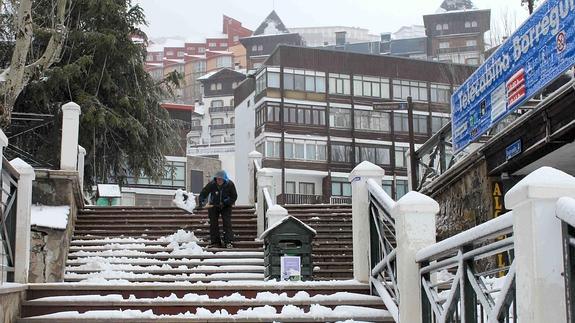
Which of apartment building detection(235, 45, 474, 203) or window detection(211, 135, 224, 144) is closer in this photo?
apartment building detection(235, 45, 474, 203)

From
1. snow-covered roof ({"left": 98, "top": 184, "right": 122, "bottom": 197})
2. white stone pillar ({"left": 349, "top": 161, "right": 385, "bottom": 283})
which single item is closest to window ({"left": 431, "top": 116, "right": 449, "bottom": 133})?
snow-covered roof ({"left": 98, "top": 184, "right": 122, "bottom": 197})

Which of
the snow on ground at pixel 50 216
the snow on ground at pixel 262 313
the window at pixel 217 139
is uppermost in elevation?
the window at pixel 217 139

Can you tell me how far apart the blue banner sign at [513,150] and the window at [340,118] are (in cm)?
3815

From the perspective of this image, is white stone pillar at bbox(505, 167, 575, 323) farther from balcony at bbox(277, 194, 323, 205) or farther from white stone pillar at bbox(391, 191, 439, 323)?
balcony at bbox(277, 194, 323, 205)

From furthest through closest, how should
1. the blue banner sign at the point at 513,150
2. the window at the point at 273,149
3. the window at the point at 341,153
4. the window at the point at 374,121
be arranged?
the window at the point at 374,121
the window at the point at 341,153
the window at the point at 273,149
the blue banner sign at the point at 513,150

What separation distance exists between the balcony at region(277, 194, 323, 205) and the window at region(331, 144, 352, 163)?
282 cm

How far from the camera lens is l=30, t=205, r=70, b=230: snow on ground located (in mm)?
12062

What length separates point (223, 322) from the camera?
21.3ft

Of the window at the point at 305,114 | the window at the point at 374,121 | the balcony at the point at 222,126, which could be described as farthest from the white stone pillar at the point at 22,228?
the balcony at the point at 222,126

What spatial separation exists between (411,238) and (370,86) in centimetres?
4612

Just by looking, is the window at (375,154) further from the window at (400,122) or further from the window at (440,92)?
the window at (440,92)

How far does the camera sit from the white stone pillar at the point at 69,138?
14.0 metres

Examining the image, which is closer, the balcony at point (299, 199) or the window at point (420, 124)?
the balcony at point (299, 199)

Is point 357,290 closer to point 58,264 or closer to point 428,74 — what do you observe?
point 58,264
